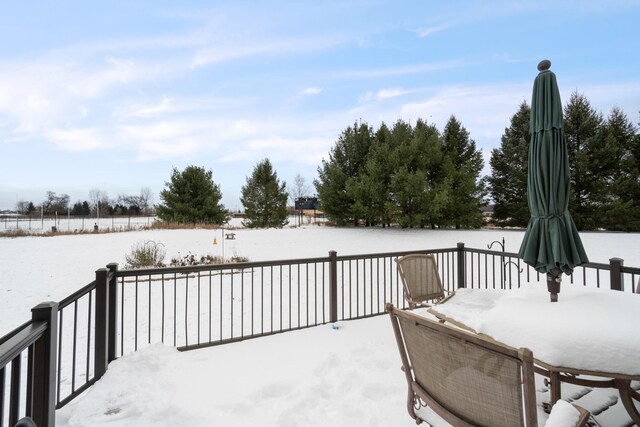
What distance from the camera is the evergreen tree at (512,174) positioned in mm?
18250

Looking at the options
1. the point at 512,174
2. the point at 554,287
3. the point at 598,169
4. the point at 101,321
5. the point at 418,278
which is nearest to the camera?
the point at 554,287

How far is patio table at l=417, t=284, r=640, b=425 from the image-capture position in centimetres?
157

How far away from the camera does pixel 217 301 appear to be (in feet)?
21.0

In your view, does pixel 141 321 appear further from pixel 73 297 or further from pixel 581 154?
pixel 581 154

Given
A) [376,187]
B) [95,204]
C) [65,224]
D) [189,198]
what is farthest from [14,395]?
[95,204]

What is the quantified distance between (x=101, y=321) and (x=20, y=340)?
5.72ft

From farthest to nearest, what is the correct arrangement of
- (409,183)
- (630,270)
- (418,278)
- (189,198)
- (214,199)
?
(214,199) → (189,198) → (409,183) → (418,278) → (630,270)

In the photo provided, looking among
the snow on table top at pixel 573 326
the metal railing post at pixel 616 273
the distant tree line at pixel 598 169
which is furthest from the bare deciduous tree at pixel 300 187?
the snow on table top at pixel 573 326

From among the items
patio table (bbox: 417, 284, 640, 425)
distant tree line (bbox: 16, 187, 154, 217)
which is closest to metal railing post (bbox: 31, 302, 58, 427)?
patio table (bbox: 417, 284, 640, 425)

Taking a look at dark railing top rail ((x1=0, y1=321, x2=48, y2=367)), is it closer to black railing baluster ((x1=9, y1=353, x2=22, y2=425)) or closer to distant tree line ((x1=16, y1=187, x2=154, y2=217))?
black railing baluster ((x1=9, y1=353, x2=22, y2=425))

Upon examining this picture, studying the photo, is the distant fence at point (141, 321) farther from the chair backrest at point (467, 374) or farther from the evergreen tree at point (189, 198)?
the evergreen tree at point (189, 198)

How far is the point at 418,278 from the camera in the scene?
365cm

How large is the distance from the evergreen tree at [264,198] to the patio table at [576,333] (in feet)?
63.0

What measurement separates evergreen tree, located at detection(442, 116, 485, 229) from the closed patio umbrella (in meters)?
13.5
